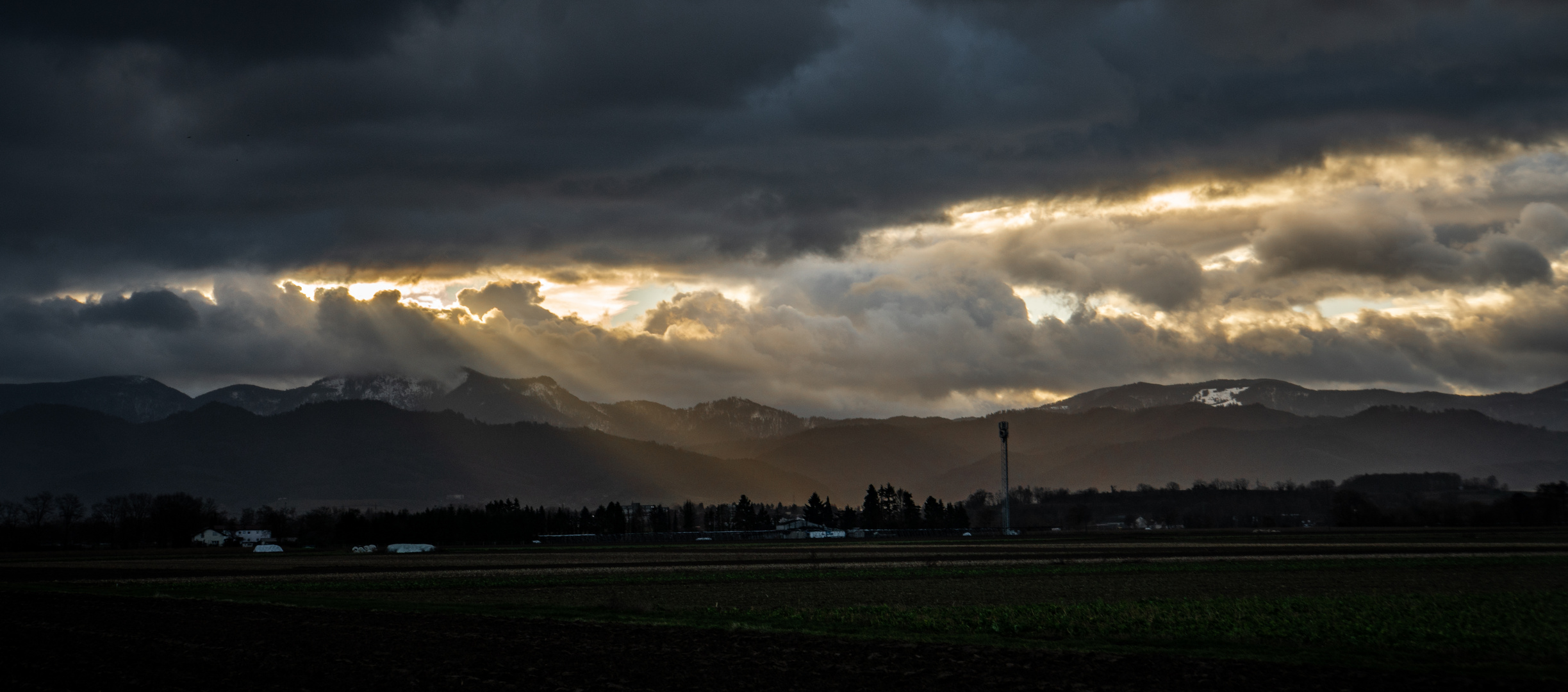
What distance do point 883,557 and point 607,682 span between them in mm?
75932

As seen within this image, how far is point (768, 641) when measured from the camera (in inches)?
1467

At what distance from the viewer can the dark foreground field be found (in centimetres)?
3038

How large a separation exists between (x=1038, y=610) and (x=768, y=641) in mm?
13815

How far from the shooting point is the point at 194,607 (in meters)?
52.2

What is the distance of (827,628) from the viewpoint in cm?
4088

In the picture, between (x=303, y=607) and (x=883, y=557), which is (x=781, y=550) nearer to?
(x=883, y=557)

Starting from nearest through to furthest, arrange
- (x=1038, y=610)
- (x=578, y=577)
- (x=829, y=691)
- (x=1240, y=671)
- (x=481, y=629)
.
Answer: (x=829, y=691), (x=1240, y=671), (x=481, y=629), (x=1038, y=610), (x=578, y=577)

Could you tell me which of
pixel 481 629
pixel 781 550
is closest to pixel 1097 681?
pixel 481 629

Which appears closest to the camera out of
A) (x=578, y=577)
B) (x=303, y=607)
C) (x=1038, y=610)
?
(x=1038, y=610)

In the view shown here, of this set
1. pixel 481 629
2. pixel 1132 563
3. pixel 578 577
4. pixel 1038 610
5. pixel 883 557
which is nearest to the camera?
pixel 481 629

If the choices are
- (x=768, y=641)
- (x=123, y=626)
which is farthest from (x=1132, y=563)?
(x=123, y=626)

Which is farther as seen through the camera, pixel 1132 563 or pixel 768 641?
pixel 1132 563

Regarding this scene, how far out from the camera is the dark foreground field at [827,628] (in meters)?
30.4

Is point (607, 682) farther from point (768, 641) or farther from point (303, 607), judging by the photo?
point (303, 607)
